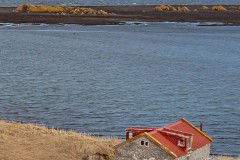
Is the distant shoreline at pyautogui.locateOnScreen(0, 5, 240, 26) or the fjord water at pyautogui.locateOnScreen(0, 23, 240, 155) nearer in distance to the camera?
the fjord water at pyautogui.locateOnScreen(0, 23, 240, 155)

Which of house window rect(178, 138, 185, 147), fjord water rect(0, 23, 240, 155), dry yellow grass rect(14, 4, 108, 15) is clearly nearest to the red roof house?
house window rect(178, 138, 185, 147)

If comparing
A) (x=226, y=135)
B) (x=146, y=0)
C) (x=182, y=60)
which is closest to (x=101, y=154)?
(x=226, y=135)

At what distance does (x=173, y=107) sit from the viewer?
53.6m

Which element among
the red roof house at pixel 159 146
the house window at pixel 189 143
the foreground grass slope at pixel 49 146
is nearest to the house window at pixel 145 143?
the red roof house at pixel 159 146

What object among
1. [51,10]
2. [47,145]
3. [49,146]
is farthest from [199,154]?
[51,10]

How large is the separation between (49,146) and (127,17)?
9431 centimetres

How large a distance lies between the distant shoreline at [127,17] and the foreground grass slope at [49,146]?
3166 inches

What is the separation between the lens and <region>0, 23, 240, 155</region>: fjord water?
49.9 m

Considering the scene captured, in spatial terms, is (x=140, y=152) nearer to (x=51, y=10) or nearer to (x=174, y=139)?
(x=174, y=139)

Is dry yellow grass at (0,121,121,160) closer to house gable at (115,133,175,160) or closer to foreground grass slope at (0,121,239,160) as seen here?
foreground grass slope at (0,121,239,160)

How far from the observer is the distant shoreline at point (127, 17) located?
12331cm

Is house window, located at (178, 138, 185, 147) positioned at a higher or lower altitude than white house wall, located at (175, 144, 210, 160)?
higher

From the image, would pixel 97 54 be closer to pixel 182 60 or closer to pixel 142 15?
pixel 182 60

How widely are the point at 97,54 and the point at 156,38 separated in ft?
63.4
